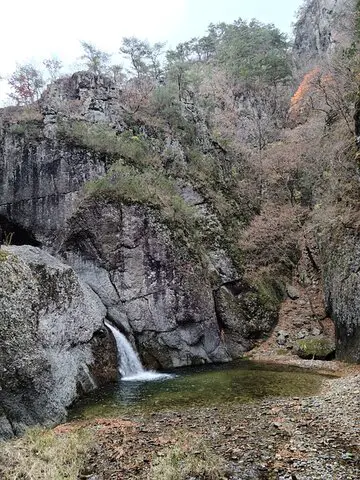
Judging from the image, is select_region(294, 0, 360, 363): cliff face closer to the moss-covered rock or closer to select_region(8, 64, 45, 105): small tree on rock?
the moss-covered rock

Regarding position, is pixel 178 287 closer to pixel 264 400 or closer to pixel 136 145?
pixel 264 400

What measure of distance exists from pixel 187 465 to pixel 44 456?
2.73 m

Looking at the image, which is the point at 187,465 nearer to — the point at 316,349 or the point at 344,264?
the point at 344,264

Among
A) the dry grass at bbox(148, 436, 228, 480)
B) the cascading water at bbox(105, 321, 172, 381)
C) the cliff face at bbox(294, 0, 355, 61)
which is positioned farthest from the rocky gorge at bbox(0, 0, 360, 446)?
the cliff face at bbox(294, 0, 355, 61)

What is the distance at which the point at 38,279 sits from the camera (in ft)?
42.8

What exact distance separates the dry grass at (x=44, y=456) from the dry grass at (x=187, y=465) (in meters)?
1.44

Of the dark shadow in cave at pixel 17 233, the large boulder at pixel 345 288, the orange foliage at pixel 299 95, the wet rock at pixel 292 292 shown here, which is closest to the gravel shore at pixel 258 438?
the large boulder at pixel 345 288

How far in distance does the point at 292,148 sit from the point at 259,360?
50.2 ft

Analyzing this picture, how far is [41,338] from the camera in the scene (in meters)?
12.1

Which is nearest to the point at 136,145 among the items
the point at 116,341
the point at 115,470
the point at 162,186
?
the point at 162,186

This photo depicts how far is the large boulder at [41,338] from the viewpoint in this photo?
971 cm

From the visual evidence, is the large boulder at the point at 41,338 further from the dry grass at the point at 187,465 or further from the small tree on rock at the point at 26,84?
the small tree on rock at the point at 26,84

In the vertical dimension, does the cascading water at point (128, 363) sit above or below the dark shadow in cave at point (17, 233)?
below

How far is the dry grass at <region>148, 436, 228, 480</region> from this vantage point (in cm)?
648
